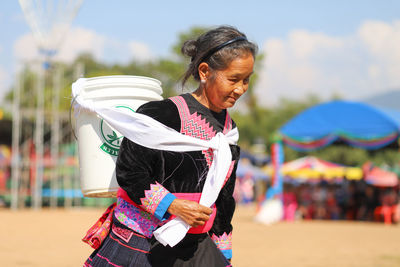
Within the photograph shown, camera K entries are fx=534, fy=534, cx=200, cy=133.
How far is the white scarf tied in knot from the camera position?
228cm

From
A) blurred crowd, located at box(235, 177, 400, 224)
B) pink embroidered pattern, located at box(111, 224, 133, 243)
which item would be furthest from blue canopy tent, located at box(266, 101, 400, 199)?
pink embroidered pattern, located at box(111, 224, 133, 243)

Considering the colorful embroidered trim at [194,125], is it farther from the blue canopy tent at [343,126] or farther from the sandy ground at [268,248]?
the blue canopy tent at [343,126]

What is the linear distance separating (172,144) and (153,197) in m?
0.25

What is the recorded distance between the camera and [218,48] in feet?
8.11

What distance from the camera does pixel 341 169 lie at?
1220 inches

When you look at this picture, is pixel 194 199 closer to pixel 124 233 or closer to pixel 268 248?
pixel 124 233

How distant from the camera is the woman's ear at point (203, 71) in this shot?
2.51m

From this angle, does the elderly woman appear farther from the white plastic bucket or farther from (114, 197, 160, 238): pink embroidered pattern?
the white plastic bucket

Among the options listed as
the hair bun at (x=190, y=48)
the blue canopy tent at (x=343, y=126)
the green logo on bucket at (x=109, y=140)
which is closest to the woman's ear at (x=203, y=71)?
the hair bun at (x=190, y=48)

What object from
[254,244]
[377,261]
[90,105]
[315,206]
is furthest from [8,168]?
[90,105]

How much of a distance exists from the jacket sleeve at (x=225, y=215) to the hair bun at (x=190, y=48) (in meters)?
0.51

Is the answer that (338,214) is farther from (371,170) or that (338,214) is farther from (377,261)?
(377,261)

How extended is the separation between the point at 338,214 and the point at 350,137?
358 cm

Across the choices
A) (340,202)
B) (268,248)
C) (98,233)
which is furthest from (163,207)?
(340,202)
